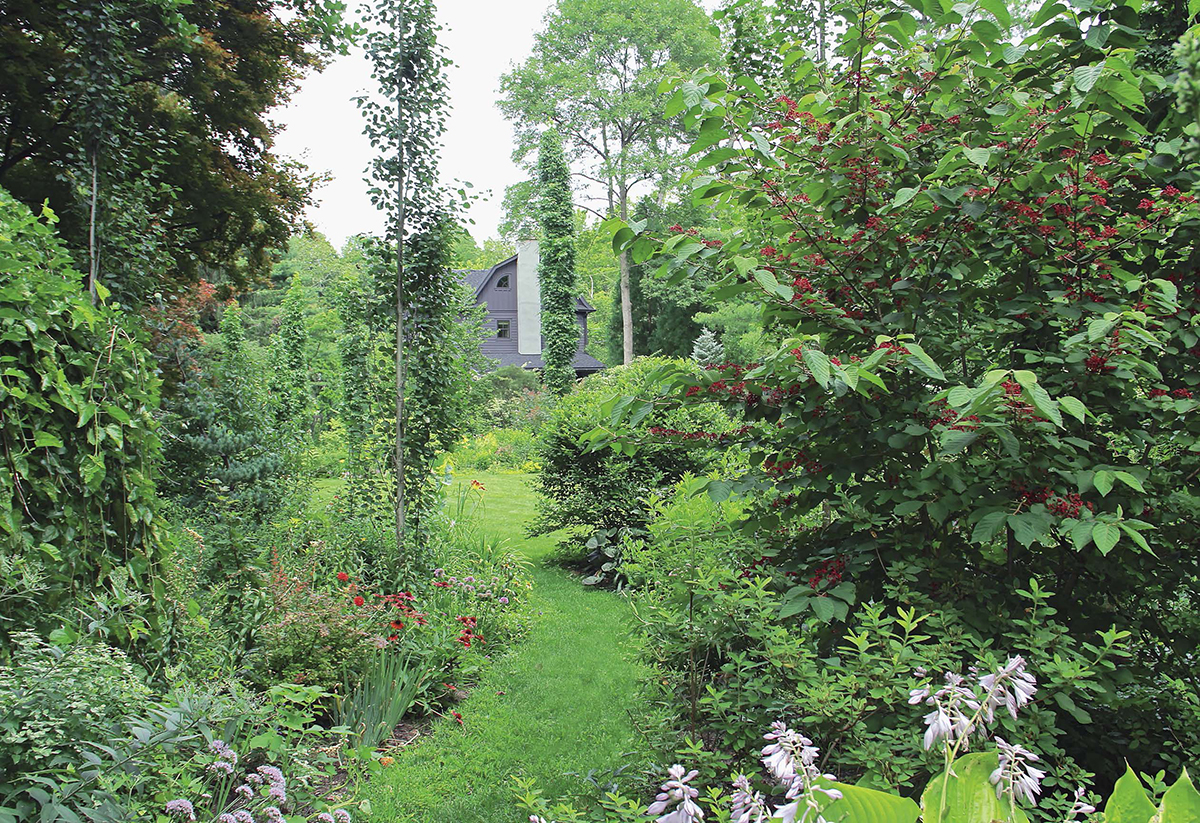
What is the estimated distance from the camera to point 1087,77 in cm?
146

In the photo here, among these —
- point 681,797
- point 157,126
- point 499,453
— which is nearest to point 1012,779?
point 681,797

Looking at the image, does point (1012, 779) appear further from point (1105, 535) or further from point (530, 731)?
point (530, 731)

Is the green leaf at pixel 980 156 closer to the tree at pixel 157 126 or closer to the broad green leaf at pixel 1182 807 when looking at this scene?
the broad green leaf at pixel 1182 807

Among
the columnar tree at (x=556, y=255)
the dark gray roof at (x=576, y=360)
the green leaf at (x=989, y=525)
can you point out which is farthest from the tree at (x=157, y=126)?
the dark gray roof at (x=576, y=360)

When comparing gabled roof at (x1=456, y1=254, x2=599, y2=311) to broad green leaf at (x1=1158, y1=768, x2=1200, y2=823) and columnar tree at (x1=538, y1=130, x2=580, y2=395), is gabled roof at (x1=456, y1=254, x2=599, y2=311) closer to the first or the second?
columnar tree at (x1=538, y1=130, x2=580, y2=395)

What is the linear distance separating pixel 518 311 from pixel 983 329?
30.3 meters

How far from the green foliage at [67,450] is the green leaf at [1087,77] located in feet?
9.43

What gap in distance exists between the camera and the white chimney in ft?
99.7

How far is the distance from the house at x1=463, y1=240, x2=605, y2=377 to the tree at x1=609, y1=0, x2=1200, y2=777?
27.6 metres

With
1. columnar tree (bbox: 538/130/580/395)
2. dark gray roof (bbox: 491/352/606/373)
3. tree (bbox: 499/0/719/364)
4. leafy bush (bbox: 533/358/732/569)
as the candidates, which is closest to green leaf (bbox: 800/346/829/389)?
leafy bush (bbox: 533/358/732/569)

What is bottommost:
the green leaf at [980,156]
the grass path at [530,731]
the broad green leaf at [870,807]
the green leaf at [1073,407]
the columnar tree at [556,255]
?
the grass path at [530,731]

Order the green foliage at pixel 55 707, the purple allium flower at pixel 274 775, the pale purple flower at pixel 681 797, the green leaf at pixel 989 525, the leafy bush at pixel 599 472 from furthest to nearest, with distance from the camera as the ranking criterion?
the leafy bush at pixel 599 472 < the purple allium flower at pixel 274 775 < the green foliage at pixel 55 707 < the green leaf at pixel 989 525 < the pale purple flower at pixel 681 797

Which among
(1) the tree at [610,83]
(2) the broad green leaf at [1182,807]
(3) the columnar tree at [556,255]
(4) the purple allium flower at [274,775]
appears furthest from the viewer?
(1) the tree at [610,83]

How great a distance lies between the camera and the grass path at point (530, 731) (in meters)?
3.11
